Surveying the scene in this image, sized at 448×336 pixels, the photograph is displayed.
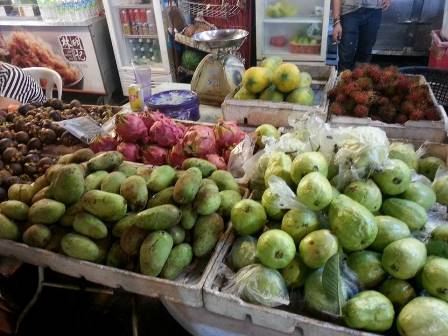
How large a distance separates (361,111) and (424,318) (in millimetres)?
1146

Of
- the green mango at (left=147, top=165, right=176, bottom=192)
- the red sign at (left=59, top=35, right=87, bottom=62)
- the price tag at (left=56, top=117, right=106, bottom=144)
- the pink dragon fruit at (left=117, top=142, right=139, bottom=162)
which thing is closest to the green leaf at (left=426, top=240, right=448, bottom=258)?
the green mango at (left=147, top=165, right=176, bottom=192)

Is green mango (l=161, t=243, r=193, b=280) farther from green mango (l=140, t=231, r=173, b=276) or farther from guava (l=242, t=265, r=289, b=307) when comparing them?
guava (l=242, t=265, r=289, b=307)

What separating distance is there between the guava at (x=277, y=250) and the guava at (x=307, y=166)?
8.7 inches

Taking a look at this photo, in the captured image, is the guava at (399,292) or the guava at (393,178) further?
the guava at (393,178)

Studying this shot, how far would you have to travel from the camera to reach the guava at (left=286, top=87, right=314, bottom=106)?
6.16 feet

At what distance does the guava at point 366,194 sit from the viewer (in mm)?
1055

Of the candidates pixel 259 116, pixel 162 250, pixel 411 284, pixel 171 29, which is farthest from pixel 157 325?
pixel 171 29

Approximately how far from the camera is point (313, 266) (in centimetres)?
97

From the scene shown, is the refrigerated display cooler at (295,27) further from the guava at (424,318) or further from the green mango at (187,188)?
the guava at (424,318)

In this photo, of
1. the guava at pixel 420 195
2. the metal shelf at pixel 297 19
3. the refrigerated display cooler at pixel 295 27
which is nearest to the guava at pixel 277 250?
the guava at pixel 420 195

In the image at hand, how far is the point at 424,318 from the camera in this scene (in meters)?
0.83

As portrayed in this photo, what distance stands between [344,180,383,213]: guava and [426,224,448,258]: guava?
165 mm

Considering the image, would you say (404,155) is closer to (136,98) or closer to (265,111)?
(265,111)

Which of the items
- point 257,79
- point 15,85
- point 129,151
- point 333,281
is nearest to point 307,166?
point 333,281
